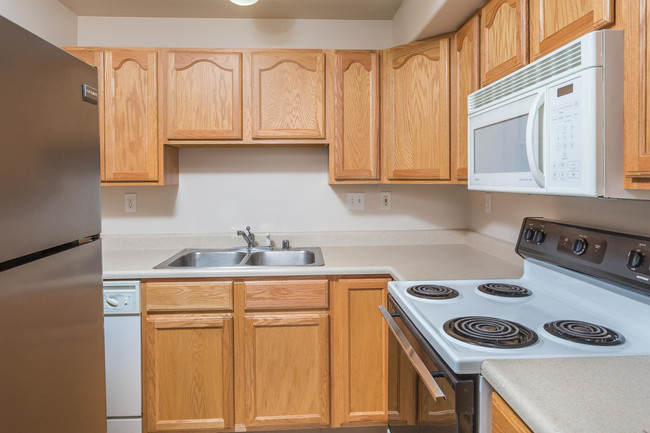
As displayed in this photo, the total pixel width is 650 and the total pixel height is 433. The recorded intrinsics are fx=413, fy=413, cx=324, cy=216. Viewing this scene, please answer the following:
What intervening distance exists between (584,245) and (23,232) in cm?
143

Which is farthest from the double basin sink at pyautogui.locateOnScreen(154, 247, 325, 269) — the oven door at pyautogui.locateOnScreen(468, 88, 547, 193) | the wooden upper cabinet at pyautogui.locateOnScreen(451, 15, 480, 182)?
the oven door at pyautogui.locateOnScreen(468, 88, 547, 193)

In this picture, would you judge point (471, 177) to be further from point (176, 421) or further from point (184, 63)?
point (176, 421)

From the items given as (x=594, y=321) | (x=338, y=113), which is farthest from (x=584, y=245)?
(x=338, y=113)

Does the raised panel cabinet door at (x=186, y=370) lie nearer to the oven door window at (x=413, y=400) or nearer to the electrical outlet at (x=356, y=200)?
the oven door window at (x=413, y=400)

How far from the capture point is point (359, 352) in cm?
201

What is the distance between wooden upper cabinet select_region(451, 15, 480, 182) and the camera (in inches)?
74.0

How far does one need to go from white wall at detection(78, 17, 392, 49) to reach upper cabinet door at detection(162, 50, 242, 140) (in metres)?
0.39

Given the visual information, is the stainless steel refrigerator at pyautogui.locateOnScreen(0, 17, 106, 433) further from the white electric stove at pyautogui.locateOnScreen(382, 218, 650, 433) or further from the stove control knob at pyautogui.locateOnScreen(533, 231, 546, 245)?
the stove control knob at pyautogui.locateOnScreen(533, 231, 546, 245)

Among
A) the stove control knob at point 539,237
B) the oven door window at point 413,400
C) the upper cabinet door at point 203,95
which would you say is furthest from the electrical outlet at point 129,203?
the stove control knob at point 539,237

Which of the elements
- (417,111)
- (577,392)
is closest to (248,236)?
(417,111)

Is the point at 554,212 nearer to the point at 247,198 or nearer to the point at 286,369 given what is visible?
the point at 286,369

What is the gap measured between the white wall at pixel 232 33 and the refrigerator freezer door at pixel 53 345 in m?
1.96

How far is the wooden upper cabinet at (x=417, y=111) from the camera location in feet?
6.95

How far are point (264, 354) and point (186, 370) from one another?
1.21 feet
